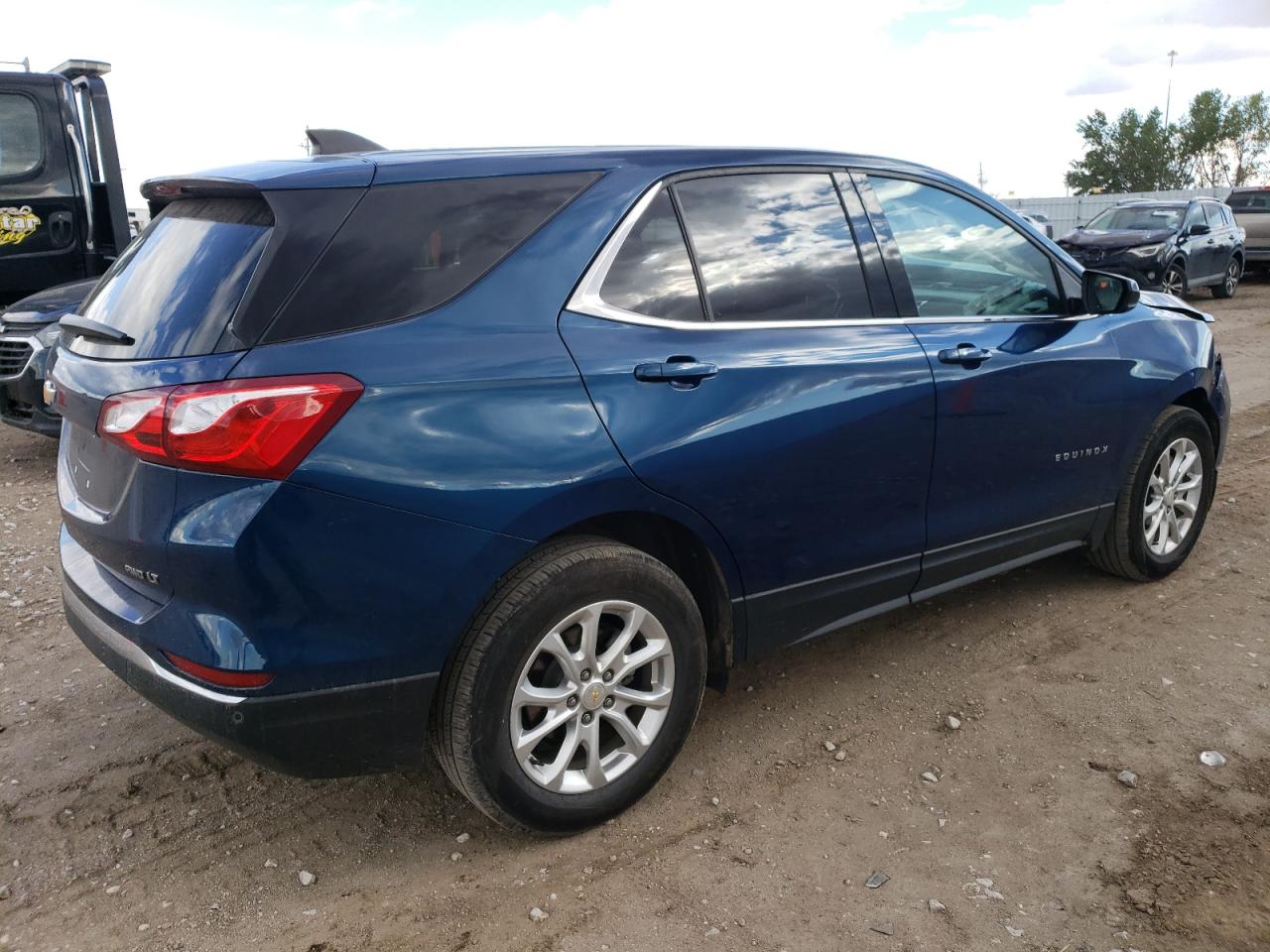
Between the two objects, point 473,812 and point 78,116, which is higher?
point 78,116

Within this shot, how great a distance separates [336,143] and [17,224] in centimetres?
643

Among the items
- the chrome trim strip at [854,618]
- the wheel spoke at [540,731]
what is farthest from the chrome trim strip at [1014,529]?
the wheel spoke at [540,731]

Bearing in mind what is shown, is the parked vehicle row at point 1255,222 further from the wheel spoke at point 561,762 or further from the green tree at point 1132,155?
the green tree at point 1132,155

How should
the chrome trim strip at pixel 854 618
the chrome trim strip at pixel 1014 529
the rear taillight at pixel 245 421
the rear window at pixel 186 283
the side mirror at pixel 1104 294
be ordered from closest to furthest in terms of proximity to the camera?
1. the rear taillight at pixel 245 421
2. the rear window at pixel 186 283
3. the chrome trim strip at pixel 854 618
4. the chrome trim strip at pixel 1014 529
5. the side mirror at pixel 1104 294

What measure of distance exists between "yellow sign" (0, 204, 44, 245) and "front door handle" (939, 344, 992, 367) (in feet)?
24.8

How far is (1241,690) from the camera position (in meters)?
3.76

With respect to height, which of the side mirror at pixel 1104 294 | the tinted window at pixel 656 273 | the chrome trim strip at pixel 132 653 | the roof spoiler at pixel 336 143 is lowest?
the chrome trim strip at pixel 132 653

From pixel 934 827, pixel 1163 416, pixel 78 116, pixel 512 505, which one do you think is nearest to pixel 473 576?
pixel 512 505

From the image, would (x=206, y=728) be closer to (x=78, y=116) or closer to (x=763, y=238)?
(x=763, y=238)

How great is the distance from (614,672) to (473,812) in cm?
64

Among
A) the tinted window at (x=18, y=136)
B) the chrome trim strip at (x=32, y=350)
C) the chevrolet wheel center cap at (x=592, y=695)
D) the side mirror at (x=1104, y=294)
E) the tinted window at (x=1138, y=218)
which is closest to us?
the chevrolet wheel center cap at (x=592, y=695)

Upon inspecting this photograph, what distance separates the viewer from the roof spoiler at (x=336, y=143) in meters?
3.22

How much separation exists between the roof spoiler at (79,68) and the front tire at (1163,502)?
795 centimetres

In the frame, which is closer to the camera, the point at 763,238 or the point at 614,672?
the point at 614,672
